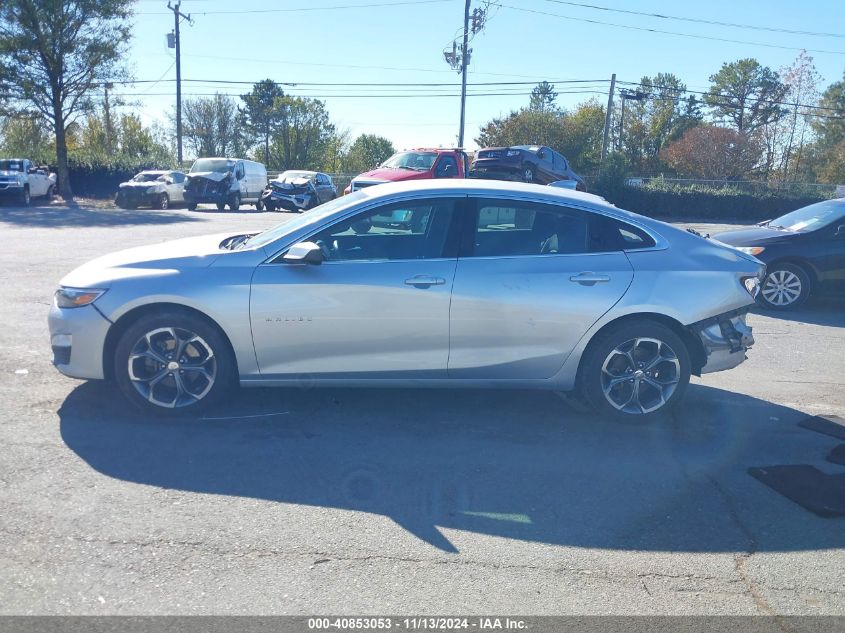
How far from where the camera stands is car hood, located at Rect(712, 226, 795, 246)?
34.9ft

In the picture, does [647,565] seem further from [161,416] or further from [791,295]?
[791,295]

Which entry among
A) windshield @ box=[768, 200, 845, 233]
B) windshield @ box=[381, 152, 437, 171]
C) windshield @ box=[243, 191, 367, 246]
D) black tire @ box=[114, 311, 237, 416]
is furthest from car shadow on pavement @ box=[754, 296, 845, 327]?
windshield @ box=[381, 152, 437, 171]

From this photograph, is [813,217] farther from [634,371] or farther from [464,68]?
[464,68]

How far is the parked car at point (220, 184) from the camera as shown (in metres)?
29.4

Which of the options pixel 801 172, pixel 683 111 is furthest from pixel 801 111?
pixel 683 111

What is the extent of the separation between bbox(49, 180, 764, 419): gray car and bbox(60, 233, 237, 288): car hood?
0.06 feet

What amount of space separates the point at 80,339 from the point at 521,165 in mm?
18538

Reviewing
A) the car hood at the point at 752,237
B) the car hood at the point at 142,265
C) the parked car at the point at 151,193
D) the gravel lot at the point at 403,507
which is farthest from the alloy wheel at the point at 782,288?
the parked car at the point at 151,193

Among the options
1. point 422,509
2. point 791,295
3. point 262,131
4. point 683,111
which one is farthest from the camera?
point 262,131

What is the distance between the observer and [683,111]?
69.5 metres

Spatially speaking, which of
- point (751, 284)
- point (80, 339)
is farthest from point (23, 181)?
point (751, 284)

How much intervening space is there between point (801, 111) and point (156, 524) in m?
60.2

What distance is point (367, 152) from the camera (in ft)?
271

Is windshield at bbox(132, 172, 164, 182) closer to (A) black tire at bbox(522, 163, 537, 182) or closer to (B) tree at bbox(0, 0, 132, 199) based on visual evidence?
(B) tree at bbox(0, 0, 132, 199)
